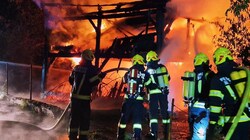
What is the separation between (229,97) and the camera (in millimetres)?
4898

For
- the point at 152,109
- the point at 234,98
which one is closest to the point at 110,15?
the point at 152,109

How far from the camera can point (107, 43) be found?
1638 centimetres

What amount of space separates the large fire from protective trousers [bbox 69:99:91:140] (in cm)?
604

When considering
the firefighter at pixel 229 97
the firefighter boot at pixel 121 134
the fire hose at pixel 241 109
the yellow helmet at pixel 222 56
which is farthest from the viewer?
the firefighter boot at pixel 121 134

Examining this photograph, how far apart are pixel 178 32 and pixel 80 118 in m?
8.69

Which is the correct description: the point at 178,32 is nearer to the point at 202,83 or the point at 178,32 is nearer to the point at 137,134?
the point at 137,134

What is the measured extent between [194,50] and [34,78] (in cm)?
1004

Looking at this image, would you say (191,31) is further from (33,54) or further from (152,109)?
(33,54)

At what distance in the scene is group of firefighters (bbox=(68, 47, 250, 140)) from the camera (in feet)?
16.0

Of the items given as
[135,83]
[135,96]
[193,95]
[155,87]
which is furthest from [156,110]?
[193,95]

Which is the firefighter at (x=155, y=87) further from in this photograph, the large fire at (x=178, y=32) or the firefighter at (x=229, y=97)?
the large fire at (x=178, y=32)

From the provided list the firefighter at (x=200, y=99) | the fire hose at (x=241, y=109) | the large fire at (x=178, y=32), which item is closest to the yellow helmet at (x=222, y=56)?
the fire hose at (x=241, y=109)

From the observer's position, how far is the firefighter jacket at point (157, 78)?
8.29m

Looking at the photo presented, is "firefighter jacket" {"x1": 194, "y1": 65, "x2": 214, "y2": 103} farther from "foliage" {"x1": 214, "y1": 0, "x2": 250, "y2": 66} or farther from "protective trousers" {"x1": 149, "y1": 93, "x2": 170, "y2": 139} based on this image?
"foliage" {"x1": 214, "y1": 0, "x2": 250, "y2": 66}
